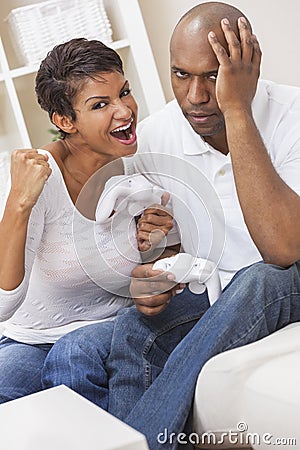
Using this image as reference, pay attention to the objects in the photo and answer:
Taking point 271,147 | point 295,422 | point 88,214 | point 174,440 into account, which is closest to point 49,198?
point 88,214

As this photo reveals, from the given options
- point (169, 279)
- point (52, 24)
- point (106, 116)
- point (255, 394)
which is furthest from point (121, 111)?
point (52, 24)

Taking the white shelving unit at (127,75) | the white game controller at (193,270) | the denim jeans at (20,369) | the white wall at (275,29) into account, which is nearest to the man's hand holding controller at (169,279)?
the white game controller at (193,270)

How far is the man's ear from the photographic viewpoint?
178 centimetres

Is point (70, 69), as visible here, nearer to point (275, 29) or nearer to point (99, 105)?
point (99, 105)

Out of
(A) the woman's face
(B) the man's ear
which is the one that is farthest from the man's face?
(B) the man's ear

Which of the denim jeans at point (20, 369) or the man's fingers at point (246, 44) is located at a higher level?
the man's fingers at point (246, 44)

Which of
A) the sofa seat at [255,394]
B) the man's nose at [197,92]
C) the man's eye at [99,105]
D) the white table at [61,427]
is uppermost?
the man's eye at [99,105]

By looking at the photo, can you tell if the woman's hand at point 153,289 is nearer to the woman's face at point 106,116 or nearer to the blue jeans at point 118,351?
the blue jeans at point 118,351

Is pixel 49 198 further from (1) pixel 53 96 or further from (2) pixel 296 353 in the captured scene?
(2) pixel 296 353

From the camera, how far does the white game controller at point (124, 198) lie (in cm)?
174

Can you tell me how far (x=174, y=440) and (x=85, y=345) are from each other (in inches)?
13.9

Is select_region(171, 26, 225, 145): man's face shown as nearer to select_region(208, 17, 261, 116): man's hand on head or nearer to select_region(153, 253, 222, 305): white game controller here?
select_region(208, 17, 261, 116): man's hand on head

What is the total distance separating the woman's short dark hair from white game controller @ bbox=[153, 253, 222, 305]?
0.37 meters

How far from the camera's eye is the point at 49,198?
1735 millimetres
